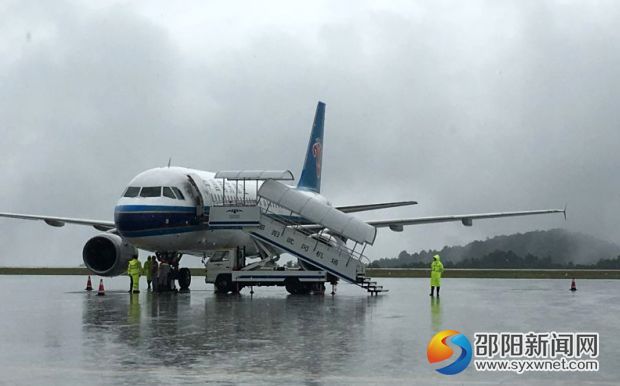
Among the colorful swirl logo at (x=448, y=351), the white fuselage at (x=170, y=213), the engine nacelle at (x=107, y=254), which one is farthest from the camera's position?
the engine nacelle at (x=107, y=254)

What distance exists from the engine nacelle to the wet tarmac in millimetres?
5307

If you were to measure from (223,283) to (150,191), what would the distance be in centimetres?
368

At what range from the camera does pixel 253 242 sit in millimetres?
31828

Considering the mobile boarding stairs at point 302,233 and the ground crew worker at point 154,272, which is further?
the ground crew worker at point 154,272

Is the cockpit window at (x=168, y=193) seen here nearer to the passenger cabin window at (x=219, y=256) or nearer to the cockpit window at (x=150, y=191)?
the cockpit window at (x=150, y=191)

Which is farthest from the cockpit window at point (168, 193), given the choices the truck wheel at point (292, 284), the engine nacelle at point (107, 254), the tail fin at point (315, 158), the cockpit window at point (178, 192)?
the tail fin at point (315, 158)

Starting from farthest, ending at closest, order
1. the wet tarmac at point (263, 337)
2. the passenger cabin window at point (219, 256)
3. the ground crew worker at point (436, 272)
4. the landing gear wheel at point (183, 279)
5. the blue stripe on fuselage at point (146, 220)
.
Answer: the landing gear wheel at point (183, 279) → the passenger cabin window at point (219, 256) → the blue stripe on fuselage at point (146, 220) → the ground crew worker at point (436, 272) → the wet tarmac at point (263, 337)

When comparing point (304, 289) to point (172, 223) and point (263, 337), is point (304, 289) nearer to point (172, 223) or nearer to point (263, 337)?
point (172, 223)

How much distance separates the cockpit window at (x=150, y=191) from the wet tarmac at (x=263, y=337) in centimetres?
406

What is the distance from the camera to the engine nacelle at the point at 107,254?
30.0m

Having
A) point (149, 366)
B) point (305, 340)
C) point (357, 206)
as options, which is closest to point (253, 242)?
point (357, 206)

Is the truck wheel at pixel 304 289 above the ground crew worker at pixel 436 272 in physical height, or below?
below

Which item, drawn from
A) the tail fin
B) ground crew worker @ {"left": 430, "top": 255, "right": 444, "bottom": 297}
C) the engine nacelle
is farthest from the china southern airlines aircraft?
the tail fin

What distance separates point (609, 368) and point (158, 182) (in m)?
19.2
